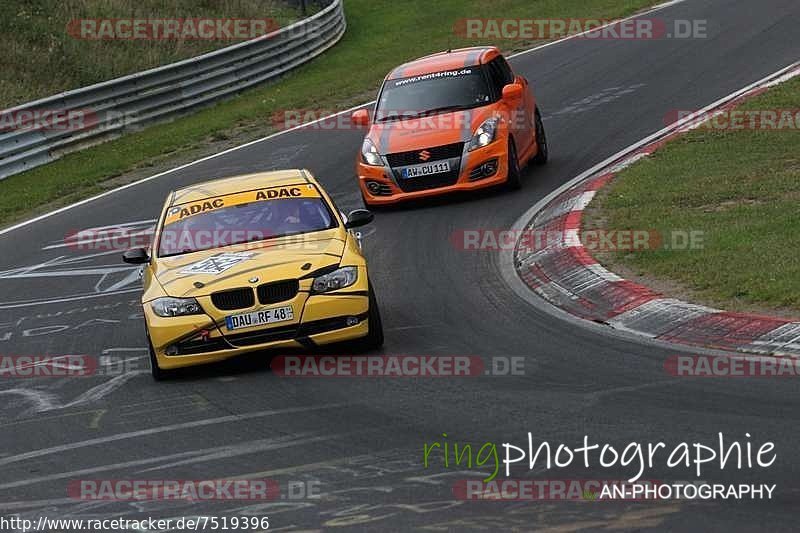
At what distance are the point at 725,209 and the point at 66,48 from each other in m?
20.6

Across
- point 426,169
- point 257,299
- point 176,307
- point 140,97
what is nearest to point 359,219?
point 257,299

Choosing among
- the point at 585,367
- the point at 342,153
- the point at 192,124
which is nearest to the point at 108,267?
the point at 342,153

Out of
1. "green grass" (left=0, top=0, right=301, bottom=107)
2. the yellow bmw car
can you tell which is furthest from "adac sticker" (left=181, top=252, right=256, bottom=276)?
"green grass" (left=0, top=0, right=301, bottom=107)

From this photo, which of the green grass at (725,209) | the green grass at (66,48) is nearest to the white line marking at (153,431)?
the green grass at (725,209)

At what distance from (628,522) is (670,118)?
15.5 metres

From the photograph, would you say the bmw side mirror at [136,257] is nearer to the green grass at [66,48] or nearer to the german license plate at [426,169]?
the german license plate at [426,169]

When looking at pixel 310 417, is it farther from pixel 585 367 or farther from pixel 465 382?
pixel 585 367

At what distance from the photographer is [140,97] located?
88.8 feet

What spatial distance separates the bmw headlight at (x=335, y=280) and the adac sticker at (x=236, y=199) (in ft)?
5.20

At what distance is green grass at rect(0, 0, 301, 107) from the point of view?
30047mm

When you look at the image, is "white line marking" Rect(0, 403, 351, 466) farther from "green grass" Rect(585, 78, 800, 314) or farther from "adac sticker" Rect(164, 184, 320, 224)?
"green grass" Rect(585, 78, 800, 314)

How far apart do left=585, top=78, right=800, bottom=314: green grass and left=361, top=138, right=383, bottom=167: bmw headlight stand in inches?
121

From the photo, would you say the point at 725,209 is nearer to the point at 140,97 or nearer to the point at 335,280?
the point at 335,280

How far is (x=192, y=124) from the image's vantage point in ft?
87.5
